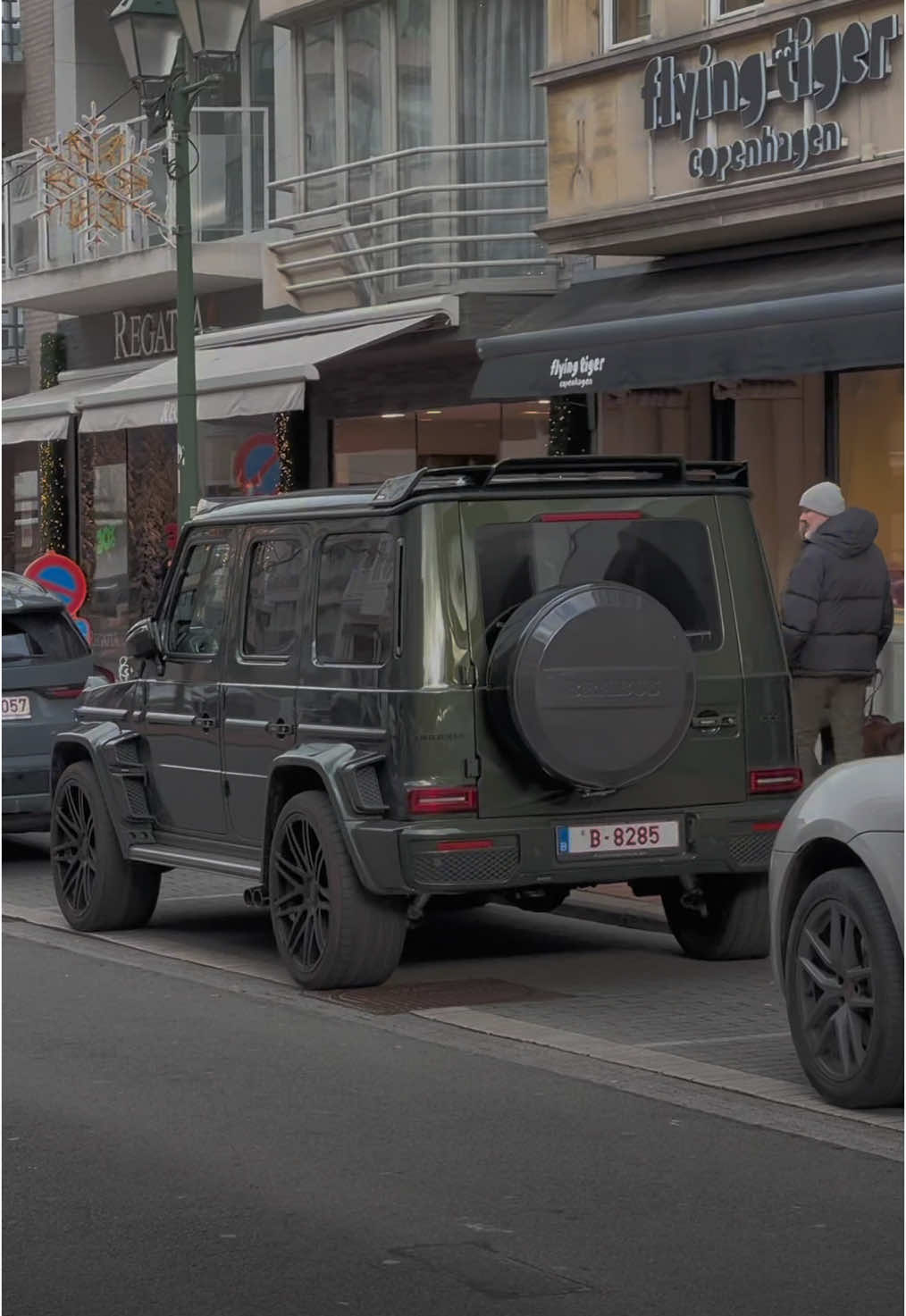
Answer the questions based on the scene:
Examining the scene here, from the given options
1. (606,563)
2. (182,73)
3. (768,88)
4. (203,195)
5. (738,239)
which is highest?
(203,195)

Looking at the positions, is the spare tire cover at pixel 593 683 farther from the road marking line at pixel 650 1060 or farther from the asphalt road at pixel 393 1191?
the asphalt road at pixel 393 1191

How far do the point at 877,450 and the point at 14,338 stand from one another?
56.7ft

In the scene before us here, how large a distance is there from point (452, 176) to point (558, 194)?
286 centimetres

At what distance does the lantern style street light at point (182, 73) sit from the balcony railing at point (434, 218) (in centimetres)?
419

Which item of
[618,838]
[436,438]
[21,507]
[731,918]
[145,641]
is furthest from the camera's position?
[21,507]

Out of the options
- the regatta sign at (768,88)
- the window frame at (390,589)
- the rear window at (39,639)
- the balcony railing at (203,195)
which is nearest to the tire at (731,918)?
the window frame at (390,589)

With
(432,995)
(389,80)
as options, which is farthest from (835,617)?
(389,80)

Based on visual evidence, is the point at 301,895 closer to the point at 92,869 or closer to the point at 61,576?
the point at 92,869

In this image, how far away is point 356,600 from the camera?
10.5 m

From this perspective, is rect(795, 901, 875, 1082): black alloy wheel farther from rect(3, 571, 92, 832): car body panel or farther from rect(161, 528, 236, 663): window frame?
rect(3, 571, 92, 832): car body panel

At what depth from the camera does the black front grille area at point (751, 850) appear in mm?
10391

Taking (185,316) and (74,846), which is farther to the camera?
(185,316)

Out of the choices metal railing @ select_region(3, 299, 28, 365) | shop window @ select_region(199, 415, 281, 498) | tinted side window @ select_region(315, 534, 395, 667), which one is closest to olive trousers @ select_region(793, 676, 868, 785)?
tinted side window @ select_region(315, 534, 395, 667)

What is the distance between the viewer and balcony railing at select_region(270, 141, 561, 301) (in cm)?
2164
